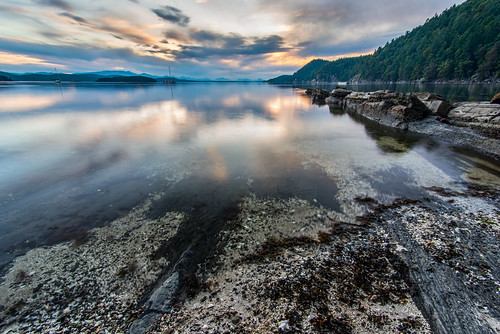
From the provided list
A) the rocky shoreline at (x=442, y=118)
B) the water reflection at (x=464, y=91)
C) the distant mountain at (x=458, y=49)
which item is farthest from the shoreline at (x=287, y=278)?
the distant mountain at (x=458, y=49)

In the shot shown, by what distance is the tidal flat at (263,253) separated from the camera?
15.8 ft

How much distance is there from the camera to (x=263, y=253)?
675 cm

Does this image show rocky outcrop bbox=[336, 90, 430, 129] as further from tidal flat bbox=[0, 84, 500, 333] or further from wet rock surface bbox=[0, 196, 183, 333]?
wet rock surface bbox=[0, 196, 183, 333]

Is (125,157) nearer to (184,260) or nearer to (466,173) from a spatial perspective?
(184,260)

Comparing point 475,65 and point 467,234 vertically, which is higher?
point 475,65

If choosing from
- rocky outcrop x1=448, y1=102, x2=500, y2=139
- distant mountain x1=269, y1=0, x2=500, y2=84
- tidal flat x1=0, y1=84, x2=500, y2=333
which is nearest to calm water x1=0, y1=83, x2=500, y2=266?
tidal flat x1=0, y1=84, x2=500, y2=333

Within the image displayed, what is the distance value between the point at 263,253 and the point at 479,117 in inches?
1191

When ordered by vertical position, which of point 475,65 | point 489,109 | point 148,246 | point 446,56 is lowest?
point 148,246

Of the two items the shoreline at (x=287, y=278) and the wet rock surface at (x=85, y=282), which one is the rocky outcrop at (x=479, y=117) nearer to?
the shoreline at (x=287, y=278)

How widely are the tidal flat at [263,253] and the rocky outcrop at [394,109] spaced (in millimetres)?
14991

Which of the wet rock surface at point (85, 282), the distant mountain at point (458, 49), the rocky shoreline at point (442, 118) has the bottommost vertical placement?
the wet rock surface at point (85, 282)

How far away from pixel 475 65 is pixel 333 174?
16391 cm

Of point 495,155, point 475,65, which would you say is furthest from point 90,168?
point 475,65

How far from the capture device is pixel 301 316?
4.75 m
